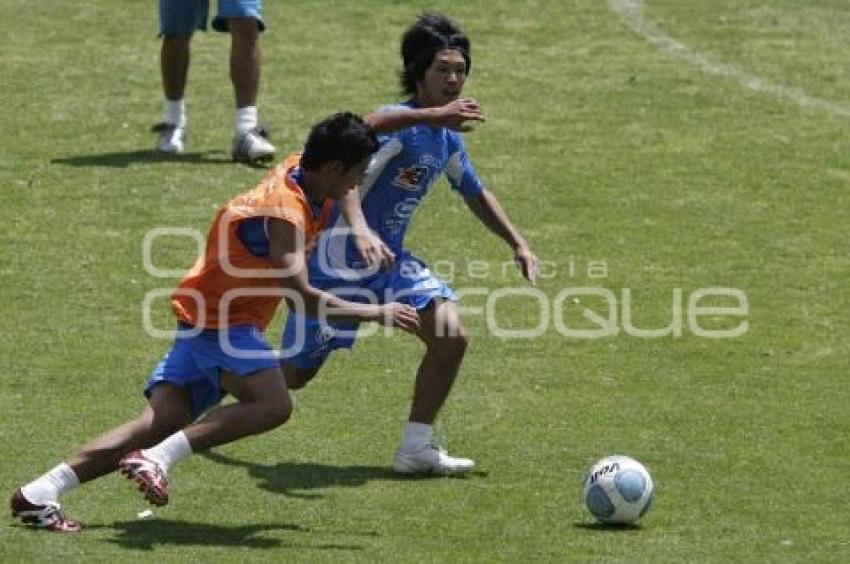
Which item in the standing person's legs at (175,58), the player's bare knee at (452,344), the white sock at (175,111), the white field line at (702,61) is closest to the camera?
the player's bare knee at (452,344)

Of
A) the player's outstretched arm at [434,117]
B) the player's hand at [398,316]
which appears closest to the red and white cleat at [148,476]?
the player's hand at [398,316]

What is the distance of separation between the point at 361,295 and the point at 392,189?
546 millimetres

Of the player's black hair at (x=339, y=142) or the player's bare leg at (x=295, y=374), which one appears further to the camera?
the player's bare leg at (x=295, y=374)

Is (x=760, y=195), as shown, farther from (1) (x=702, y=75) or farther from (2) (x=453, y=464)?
(2) (x=453, y=464)

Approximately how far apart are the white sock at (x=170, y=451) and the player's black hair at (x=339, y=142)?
4.17ft

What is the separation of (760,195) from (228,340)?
267 inches

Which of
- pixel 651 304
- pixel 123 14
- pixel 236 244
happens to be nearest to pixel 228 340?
pixel 236 244

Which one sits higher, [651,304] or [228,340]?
[228,340]

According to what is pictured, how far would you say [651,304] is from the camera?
13477 millimetres

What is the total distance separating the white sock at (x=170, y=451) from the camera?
9.24m

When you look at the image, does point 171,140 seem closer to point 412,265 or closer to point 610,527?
point 412,265

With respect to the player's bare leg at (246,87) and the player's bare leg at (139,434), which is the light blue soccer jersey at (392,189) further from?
the player's bare leg at (246,87)

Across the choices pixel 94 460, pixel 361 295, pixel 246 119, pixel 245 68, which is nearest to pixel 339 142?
pixel 361 295

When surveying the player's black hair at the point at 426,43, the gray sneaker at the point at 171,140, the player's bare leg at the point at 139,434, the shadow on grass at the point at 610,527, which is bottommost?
the gray sneaker at the point at 171,140
